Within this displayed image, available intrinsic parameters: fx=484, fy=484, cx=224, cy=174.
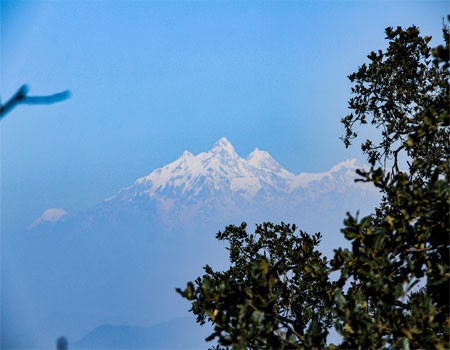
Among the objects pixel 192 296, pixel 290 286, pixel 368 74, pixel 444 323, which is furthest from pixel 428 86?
pixel 192 296

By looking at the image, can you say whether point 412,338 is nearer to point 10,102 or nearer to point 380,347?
point 380,347

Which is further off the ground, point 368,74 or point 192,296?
point 368,74

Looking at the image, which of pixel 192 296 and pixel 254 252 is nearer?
pixel 192 296

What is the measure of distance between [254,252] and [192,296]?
7259mm

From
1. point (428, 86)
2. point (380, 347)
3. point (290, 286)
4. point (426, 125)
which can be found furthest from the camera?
point (428, 86)

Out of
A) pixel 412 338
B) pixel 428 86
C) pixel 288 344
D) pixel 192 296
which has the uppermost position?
pixel 428 86

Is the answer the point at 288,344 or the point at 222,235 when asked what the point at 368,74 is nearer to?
the point at 222,235

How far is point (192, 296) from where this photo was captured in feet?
19.0

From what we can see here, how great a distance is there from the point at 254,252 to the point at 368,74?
18.1ft

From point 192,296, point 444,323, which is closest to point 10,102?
point 192,296

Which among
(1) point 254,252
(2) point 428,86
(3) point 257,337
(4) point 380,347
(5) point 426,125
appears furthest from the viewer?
(1) point 254,252

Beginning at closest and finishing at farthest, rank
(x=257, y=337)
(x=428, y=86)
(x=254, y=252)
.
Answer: (x=257, y=337), (x=428, y=86), (x=254, y=252)

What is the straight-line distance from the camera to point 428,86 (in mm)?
11883

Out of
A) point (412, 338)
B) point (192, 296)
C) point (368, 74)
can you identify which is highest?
point (368, 74)
